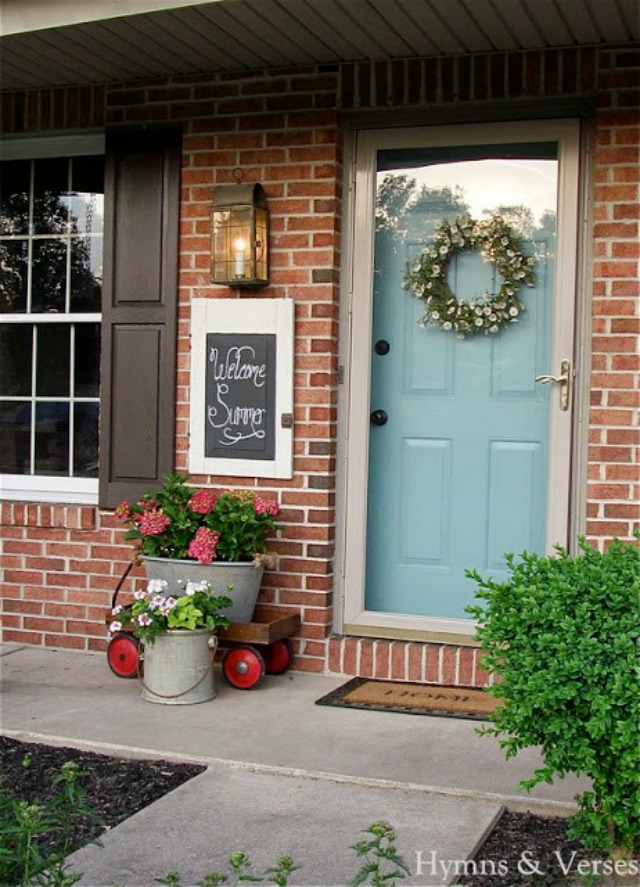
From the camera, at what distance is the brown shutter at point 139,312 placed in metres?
5.82

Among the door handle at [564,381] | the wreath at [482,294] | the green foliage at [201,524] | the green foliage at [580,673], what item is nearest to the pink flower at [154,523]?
the green foliage at [201,524]

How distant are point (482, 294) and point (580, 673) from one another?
2.70m

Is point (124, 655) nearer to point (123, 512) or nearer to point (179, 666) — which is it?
point (179, 666)

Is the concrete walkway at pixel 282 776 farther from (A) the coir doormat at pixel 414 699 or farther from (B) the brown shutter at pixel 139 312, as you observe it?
(B) the brown shutter at pixel 139 312

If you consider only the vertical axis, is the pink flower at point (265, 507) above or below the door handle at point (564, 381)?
below

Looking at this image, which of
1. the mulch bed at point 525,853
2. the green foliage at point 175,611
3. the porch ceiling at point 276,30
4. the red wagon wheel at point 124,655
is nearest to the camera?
the mulch bed at point 525,853

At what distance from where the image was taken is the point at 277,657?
549 cm

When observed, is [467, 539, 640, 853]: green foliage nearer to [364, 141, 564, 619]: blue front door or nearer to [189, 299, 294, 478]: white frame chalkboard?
[364, 141, 564, 619]: blue front door

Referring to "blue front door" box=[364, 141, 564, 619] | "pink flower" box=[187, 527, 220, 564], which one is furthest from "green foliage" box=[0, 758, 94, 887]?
"blue front door" box=[364, 141, 564, 619]

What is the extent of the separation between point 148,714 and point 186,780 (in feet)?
2.67

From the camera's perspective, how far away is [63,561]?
607cm

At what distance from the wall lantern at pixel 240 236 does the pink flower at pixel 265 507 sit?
3.38 feet

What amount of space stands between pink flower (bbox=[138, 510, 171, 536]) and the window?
910mm

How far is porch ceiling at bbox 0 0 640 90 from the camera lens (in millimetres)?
4668
